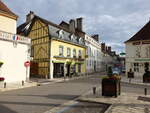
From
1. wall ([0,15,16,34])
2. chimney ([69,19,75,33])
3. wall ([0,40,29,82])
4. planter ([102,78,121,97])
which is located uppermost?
chimney ([69,19,75,33])

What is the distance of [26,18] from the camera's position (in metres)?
34.4

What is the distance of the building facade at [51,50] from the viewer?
2356cm

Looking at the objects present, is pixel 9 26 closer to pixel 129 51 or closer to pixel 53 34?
pixel 53 34

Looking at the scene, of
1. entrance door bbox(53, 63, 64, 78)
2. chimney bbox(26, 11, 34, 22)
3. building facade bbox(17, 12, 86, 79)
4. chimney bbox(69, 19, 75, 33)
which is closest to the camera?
building facade bbox(17, 12, 86, 79)

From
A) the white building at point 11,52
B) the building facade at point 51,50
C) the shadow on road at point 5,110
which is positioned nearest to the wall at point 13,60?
the white building at point 11,52

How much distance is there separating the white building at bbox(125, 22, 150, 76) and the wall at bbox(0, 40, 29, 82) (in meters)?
17.7

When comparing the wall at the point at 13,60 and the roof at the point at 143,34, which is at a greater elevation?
the roof at the point at 143,34

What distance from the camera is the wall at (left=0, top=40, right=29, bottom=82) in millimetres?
15436

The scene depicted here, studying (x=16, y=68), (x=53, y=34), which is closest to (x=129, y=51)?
(x=53, y=34)

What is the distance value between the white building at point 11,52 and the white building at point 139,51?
687 inches

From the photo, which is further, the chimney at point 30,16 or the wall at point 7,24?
the chimney at point 30,16

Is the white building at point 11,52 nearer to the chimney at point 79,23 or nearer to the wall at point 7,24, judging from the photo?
the wall at point 7,24

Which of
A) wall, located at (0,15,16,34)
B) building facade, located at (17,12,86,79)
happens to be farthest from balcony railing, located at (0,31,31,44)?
building facade, located at (17,12,86,79)

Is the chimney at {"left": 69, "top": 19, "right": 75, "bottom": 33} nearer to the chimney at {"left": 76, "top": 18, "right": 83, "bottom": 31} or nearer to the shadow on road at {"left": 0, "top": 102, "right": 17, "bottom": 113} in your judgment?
the chimney at {"left": 76, "top": 18, "right": 83, "bottom": 31}
